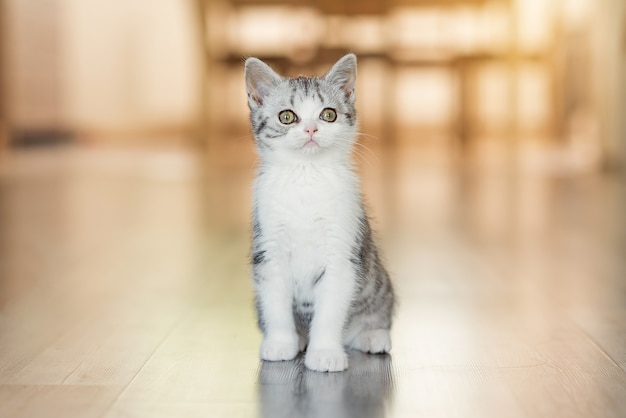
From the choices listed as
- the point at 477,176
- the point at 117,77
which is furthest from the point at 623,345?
the point at 117,77

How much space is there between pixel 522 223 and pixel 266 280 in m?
2.06

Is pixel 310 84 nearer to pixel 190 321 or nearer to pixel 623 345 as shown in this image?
pixel 190 321

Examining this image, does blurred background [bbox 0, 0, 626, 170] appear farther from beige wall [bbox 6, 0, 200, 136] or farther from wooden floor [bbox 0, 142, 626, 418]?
wooden floor [bbox 0, 142, 626, 418]

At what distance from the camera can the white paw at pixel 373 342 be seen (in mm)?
1471

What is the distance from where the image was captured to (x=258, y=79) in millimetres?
1479

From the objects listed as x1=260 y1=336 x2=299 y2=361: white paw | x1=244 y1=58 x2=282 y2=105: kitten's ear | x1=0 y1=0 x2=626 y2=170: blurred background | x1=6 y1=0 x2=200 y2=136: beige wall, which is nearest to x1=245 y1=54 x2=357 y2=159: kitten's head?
x1=244 y1=58 x2=282 y2=105: kitten's ear

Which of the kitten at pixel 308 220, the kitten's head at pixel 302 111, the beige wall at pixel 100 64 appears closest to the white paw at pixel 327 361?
the kitten at pixel 308 220

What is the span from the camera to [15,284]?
2.15m

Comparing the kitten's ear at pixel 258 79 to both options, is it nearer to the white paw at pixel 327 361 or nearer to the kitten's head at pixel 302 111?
the kitten's head at pixel 302 111

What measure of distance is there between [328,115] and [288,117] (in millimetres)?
67

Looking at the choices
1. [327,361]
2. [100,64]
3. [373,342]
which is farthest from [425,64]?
[327,361]

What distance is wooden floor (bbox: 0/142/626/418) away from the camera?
1220 millimetres

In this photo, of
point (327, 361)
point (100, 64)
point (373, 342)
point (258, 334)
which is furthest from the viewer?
point (100, 64)

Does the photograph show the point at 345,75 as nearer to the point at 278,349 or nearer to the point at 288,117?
the point at 288,117
